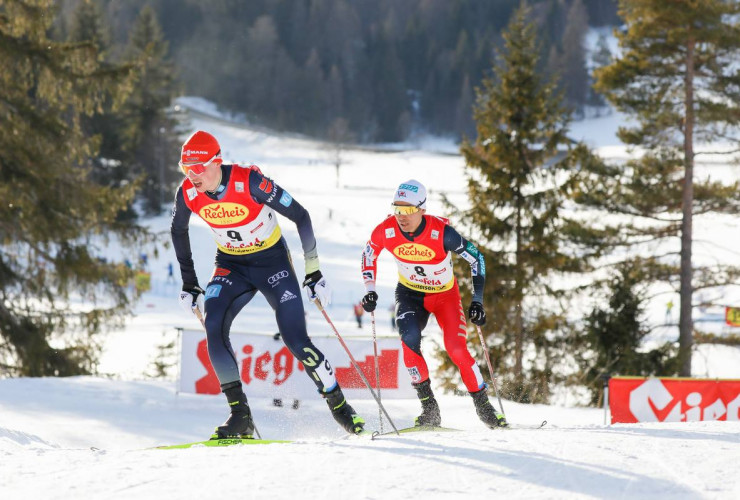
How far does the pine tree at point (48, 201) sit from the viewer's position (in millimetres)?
12805

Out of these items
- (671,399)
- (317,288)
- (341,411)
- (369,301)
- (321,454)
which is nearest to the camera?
(321,454)

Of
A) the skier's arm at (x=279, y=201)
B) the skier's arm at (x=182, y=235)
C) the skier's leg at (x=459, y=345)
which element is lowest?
the skier's leg at (x=459, y=345)

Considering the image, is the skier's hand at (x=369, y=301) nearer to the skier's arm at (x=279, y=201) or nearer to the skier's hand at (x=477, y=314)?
the skier's hand at (x=477, y=314)

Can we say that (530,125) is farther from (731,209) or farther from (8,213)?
(8,213)

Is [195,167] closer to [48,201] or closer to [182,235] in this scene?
[182,235]

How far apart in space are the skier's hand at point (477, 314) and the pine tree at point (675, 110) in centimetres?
1161

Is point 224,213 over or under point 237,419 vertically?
over

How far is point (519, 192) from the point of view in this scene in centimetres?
1753

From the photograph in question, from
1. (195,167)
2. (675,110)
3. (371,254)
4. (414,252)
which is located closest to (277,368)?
(371,254)

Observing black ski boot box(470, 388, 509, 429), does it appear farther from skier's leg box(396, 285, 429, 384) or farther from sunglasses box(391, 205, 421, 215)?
sunglasses box(391, 205, 421, 215)

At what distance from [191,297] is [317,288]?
3.41 feet

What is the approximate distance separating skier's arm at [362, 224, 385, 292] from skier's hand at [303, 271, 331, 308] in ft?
4.26

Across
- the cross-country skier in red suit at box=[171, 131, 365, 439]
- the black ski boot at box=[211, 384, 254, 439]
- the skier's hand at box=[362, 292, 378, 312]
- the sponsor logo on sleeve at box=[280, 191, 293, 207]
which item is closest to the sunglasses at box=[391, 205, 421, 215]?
the skier's hand at box=[362, 292, 378, 312]

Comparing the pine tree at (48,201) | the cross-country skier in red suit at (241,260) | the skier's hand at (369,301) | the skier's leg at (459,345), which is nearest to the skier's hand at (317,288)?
the cross-country skier in red suit at (241,260)
